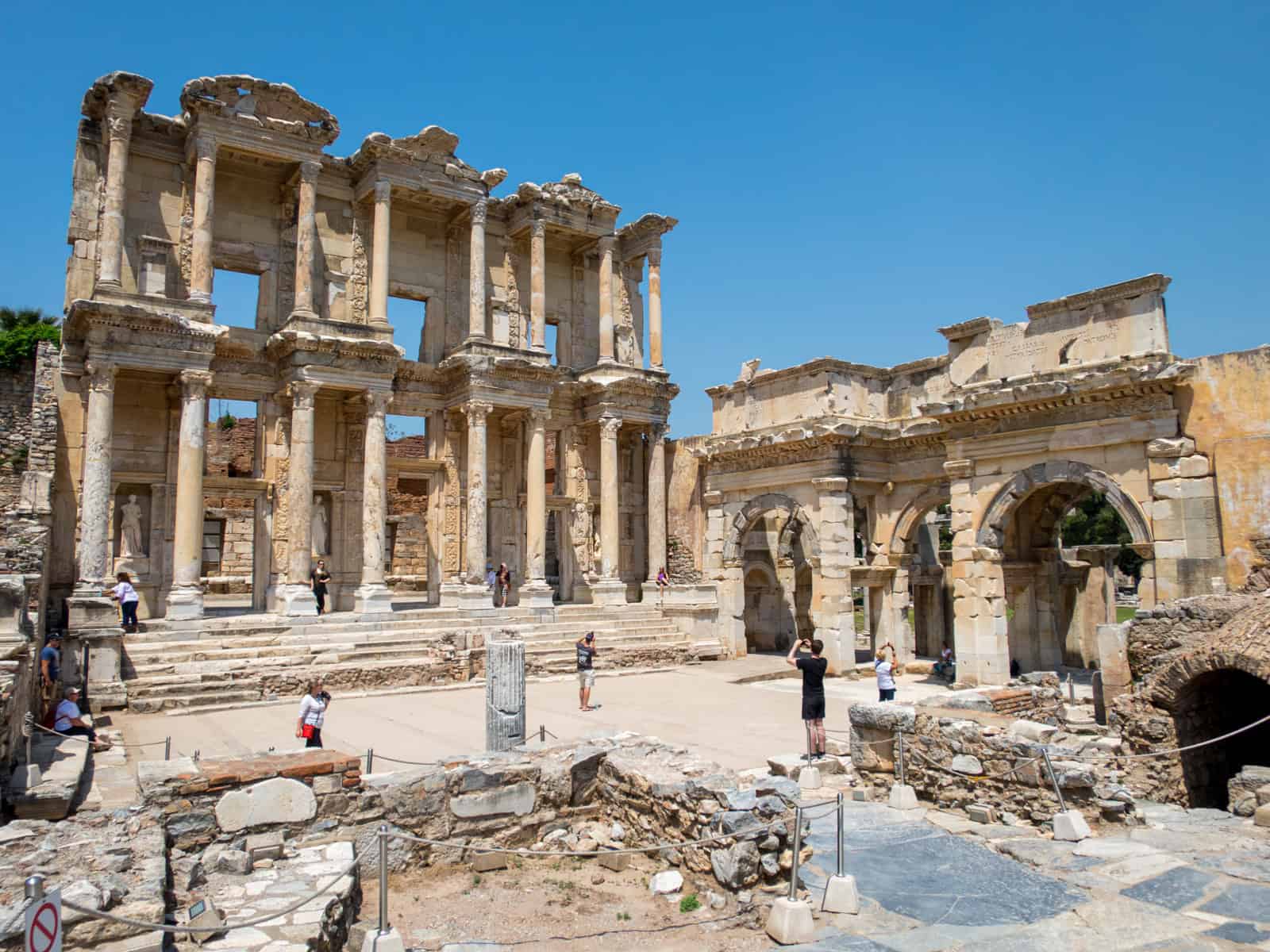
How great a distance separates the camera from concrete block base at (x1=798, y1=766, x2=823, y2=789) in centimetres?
962

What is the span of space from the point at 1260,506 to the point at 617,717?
10.8 m

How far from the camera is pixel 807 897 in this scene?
21.0 ft

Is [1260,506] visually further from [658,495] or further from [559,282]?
[559,282]

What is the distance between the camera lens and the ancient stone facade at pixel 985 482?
1516cm

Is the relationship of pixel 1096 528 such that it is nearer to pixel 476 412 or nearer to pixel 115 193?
pixel 476 412

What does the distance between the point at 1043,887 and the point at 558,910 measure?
3.58m

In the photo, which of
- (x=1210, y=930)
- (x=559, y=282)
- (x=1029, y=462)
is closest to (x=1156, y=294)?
(x=1029, y=462)

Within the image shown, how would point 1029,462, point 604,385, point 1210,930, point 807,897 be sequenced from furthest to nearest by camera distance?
point 604,385 → point 1029,462 → point 807,897 → point 1210,930

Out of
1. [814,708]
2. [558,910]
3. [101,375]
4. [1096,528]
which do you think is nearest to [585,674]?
[814,708]

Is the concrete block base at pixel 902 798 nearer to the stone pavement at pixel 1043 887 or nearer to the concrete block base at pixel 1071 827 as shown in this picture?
the stone pavement at pixel 1043 887

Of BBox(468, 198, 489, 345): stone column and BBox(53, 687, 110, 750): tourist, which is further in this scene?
BBox(468, 198, 489, 345): stone column

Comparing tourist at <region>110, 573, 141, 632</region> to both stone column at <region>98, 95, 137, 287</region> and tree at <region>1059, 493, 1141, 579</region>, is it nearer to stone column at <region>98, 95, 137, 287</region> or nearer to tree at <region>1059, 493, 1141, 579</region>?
stone column at <region>98, 95, 137, 287</region>

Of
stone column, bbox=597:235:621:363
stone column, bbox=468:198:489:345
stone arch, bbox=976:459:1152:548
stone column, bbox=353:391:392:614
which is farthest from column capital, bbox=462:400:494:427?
stone arch, bbox=976:459:1152:548

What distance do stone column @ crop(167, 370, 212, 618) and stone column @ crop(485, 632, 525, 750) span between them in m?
9.90
